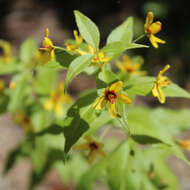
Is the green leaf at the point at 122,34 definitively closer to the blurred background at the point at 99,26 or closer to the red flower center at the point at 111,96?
the red flower center at the point at 111,96

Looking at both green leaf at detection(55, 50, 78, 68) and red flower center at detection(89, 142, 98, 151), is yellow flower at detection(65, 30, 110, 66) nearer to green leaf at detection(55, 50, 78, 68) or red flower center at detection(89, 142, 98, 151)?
green leaf at detection(55, 50, 78, 68)

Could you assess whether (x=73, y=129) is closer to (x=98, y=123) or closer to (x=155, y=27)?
(x=98, y=123)

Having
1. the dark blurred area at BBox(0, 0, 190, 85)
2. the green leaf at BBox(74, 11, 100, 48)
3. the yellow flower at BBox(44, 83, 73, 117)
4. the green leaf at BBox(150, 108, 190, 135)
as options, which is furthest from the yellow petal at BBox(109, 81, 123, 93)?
the dark blurred area at BBox(0, 0, 190, 85)

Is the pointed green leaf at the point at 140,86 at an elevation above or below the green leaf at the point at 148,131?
above

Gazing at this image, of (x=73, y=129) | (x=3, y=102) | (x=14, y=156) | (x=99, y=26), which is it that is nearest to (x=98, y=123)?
(x=73, y=129)

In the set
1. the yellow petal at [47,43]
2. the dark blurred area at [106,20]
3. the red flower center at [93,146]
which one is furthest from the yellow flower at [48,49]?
the dark blurred area at [106,20]

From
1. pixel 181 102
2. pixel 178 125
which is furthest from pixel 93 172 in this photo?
pixel 181 102

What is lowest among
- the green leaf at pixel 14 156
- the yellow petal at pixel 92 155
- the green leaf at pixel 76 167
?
the green leaf at pixel 76 167
